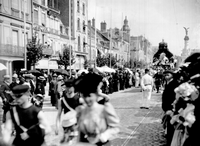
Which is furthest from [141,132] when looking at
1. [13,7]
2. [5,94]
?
[13,7]

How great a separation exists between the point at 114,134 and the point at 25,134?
1.24 metres

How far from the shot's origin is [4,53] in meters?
26.4

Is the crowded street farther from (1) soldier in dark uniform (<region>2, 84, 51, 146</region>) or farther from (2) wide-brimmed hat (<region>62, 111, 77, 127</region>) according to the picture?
(1) soldier in dark uniform (<region>2, 84, 51, 146</region>)

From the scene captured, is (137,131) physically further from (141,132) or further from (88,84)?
(88,84)

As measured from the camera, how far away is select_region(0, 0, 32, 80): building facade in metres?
26.3

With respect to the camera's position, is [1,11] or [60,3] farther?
[60,3]

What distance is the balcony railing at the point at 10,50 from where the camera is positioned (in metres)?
26.2

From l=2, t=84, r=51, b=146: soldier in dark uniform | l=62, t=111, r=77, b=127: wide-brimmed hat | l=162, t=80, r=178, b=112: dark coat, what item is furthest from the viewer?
l=162, t=80, r=178, b=112: dark coat

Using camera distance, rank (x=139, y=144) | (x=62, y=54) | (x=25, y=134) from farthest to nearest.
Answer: (x=62, y=54) < (x=139, y=144) < (x=25, y=134)

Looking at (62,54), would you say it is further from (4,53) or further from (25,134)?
(25,134)

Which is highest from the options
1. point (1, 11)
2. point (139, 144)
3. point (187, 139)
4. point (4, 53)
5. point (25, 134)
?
point (1, 11)

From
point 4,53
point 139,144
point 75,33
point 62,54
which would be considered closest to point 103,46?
point 75,33

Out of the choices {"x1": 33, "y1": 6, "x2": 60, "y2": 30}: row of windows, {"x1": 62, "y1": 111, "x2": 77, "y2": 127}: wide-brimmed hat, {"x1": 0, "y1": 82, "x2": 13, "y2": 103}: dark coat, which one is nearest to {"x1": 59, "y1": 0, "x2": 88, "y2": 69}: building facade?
{"x1": 33, "y1": 6, "x2": 60, "y2": 30}: row of windows

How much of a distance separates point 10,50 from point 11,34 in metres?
1.89
